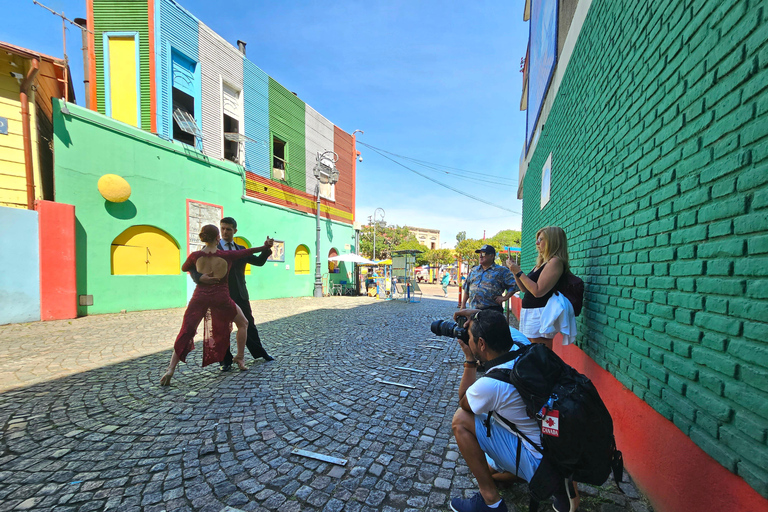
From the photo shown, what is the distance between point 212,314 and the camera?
3.96m

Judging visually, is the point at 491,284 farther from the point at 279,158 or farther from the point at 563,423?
the point at 279,158

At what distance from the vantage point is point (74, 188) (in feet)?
27.0

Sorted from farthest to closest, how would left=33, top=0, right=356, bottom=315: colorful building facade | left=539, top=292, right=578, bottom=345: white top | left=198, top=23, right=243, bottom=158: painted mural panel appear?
1. left=198, top=23, right=243, bottom=158: painted mural panel
2. left=33, top=0, right=356, bottom=315: colorful building facade
3. left=539, top=292, right=578, bottom=345: white top

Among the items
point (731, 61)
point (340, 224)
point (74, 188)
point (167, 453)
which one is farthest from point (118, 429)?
point (340, 224)

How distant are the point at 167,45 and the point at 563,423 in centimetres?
1464

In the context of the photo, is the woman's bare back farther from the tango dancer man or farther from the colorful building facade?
the colorful building facade

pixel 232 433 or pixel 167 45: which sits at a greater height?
pixel 167 45

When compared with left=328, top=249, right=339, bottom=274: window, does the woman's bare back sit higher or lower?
higher

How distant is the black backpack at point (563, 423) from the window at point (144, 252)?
11345mm

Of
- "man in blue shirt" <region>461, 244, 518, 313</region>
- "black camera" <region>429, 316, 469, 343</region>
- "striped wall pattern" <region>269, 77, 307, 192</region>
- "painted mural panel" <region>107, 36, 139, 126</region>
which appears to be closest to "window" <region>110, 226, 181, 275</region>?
"painted mural panel" <region>107, 36, 139, 126</region>

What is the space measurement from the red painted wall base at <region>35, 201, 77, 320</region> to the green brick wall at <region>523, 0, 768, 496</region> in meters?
11.1

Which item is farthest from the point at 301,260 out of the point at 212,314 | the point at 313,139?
the point at 212,314

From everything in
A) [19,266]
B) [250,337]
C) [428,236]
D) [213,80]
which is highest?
[213,80]

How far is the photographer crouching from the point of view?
65.5 inches
